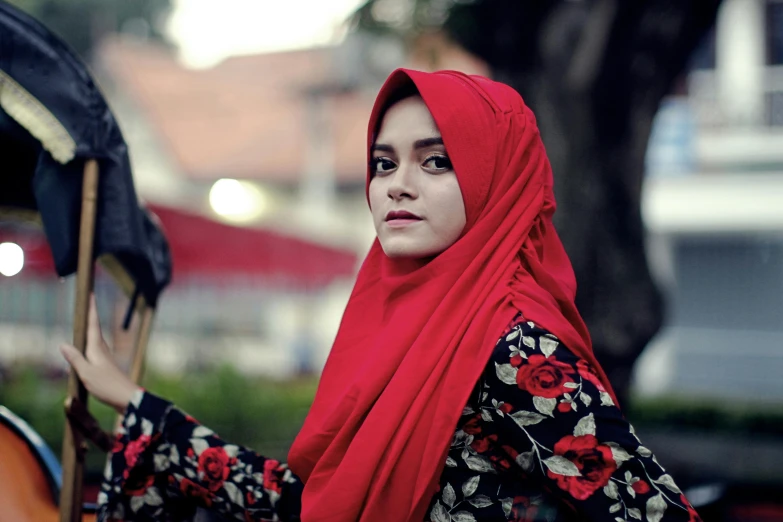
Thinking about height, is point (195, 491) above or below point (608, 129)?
below

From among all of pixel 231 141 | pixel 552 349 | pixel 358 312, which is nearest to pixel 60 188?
pixel 358 312

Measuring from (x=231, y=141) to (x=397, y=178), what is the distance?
666 inches

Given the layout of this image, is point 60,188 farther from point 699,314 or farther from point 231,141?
point 231,141

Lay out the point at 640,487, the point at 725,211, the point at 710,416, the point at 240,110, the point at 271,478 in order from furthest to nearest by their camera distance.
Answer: the point at 240,110 → the point at 725,211 → the point at 710,416 → the point at 271,478 → the point at 640,487

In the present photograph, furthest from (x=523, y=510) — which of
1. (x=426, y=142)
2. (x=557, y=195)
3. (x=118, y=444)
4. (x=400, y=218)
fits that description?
(x=557, y=195)

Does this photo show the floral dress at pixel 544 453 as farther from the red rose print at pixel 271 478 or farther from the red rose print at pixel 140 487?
the red rose print at pixel 140 487

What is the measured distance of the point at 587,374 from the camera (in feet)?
4.54

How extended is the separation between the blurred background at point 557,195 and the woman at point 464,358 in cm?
104

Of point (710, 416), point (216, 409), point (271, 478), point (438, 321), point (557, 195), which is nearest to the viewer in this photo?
point (438, 321)

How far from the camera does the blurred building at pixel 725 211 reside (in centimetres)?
1248

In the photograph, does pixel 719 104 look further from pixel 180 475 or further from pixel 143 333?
pixel 180 475

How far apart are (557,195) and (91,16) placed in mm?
22868

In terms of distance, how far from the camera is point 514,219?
152 centimetres

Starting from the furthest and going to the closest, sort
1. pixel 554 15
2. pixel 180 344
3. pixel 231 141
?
1. pixel 231 141
2. pixel 180 344
3. pixel 554 15
